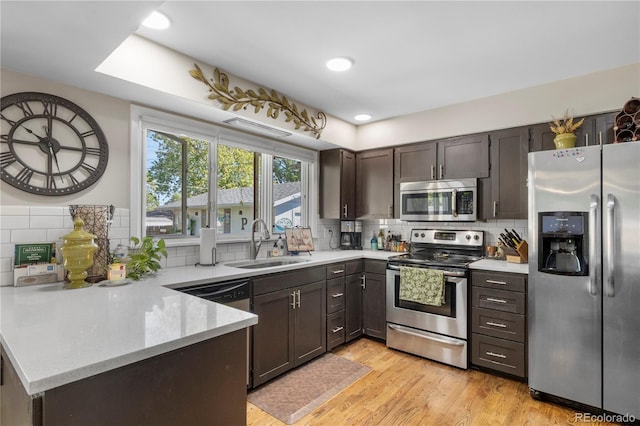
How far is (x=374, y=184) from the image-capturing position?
398 cm

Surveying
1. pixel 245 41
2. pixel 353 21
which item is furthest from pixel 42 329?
pixel 353 21

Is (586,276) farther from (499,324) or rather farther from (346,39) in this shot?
(346,39)

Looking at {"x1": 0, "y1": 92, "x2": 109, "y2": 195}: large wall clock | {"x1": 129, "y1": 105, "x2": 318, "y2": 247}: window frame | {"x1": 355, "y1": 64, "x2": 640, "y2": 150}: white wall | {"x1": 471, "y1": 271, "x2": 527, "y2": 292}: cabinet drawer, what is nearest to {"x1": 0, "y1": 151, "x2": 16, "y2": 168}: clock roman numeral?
{"x1": 0, "y1": 92, "x2": 109, "y2": 195}: large wall clock

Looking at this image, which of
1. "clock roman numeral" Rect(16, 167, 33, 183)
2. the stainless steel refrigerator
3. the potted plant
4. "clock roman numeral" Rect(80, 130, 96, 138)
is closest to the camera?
"clock roman numeral" Rect(16, 167, 33, 183)

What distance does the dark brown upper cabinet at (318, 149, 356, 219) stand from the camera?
12.8 feet

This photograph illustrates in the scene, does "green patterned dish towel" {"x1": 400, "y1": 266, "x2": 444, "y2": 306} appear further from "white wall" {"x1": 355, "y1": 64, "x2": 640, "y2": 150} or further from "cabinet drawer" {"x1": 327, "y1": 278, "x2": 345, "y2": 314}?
"white wall" {"x1": 355, "y1": 64, "x2": 640, "y2": 150}

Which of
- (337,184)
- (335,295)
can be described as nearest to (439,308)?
(335,295)

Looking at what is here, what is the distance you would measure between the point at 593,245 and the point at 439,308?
1.27 meters

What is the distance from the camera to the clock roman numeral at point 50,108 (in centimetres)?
206

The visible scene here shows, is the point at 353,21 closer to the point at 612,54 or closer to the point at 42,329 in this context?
the point at 612,54

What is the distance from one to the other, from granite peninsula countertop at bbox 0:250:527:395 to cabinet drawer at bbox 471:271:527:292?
2187mm

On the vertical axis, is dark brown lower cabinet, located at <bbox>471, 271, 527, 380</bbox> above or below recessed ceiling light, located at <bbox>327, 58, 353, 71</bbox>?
below

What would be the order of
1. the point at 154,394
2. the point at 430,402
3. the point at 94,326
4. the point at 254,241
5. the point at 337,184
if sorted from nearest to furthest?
the point at 154,394 → the point at 94,326 → the point at 430,402 → the point at 254,241 → the point at 337,184

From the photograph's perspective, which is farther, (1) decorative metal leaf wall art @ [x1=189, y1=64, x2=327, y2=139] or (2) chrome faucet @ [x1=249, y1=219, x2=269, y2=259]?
(2) chrome faucet @ [x1=249, y1=219, x2=269, y2=259]
